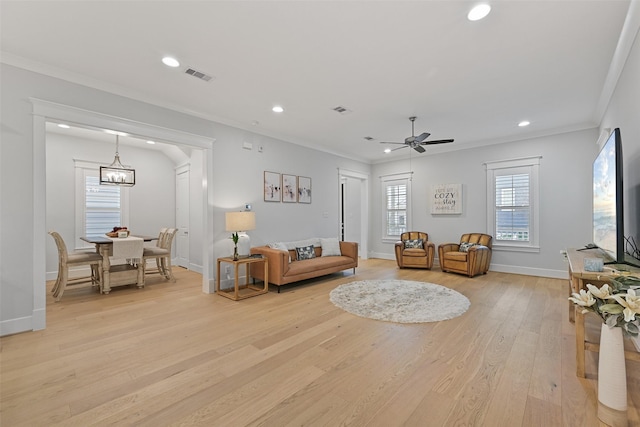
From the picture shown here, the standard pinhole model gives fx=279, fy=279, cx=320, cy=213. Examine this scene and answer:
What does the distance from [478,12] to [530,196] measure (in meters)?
4.66

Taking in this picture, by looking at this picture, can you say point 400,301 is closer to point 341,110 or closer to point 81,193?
point 341,110

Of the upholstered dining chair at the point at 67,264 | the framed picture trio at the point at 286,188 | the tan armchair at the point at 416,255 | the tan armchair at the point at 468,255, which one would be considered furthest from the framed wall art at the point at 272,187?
the tan armchair at the point at 468,255

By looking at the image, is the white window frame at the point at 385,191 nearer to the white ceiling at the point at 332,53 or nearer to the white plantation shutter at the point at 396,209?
the white plantation shutter at the point at 396,209

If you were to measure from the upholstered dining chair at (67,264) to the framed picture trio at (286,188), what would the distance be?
9.61ft

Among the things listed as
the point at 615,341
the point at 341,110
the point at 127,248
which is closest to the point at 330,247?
the point at 341,110

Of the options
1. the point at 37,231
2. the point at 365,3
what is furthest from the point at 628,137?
the point at 37,231

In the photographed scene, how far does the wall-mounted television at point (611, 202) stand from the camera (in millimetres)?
2227

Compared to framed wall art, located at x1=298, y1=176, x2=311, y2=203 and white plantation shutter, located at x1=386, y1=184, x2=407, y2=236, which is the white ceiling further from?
white plantation shutter, located at x1=386, y1=184, x2=407, y2=236

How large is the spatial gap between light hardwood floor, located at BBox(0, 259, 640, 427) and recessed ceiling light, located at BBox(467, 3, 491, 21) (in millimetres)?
2835

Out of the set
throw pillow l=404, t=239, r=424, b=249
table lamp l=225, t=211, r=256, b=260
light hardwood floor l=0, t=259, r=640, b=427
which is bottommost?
light hardwood floor l=0, t=259, r=640, b=427

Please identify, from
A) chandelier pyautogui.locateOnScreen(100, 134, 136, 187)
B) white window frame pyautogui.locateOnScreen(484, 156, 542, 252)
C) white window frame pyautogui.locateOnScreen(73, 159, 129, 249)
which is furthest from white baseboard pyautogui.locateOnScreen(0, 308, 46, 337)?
white window frame pyautogui.locateOnScreen(484, 156, 542, 252)

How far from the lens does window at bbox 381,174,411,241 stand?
738 cm

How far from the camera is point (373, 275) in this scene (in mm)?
5754

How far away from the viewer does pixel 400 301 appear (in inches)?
155
